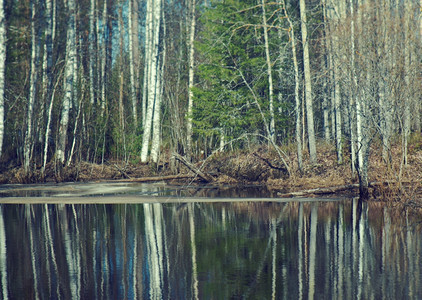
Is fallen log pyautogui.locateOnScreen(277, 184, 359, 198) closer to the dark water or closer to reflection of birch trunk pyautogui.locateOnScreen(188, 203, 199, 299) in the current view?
the dark water

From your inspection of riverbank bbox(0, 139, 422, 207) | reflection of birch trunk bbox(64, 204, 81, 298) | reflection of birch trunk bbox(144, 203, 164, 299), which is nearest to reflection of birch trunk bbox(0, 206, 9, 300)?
reflection of birch trunk bbox(64, 204, 81, 298)

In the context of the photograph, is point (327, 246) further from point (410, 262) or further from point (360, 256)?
point (410, 262)

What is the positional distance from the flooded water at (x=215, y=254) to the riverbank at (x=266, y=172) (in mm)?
3159

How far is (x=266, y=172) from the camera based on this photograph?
24562 mm

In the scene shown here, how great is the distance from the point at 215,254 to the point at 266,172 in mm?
15452

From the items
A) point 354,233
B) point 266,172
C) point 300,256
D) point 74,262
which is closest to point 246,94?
point 266,172

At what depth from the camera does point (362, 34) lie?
1803cm

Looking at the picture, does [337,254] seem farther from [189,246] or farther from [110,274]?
[110,274]

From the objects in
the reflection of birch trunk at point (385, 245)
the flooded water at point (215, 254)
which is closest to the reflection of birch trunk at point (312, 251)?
the flooded water at point (215, 254)

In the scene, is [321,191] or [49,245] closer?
[49,245]

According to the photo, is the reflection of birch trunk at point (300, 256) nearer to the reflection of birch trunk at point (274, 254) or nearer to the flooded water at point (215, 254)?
the flooded water at point (215, 254)

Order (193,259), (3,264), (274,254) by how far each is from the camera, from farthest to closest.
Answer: (274,254)
(193,259)
(3,264)

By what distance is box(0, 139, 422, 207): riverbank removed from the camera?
18.7m

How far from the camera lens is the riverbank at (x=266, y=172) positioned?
18.7 m
